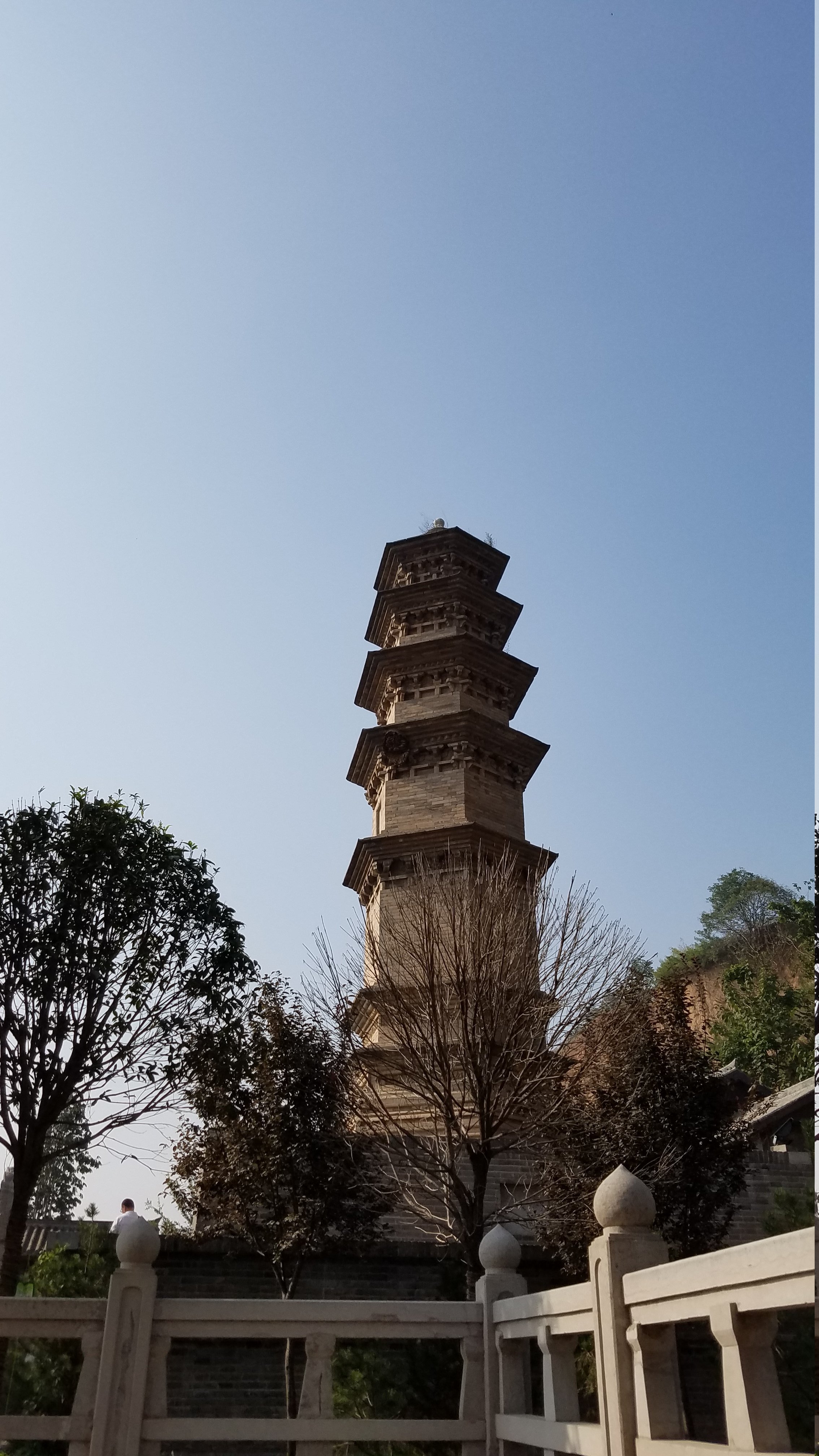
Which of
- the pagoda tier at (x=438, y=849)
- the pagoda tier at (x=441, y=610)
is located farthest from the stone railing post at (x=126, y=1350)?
the pagoda tier at (x=441, y=610)

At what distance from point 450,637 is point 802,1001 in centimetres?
1646

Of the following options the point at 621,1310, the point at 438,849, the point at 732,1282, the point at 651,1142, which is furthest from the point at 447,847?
the point at 732,1282

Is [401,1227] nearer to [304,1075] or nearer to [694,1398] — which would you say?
[304,1075]

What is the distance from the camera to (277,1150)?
1275 centimetres

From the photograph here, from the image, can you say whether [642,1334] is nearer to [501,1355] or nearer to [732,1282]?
[732,1282]

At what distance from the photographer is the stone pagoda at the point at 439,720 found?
1859 cm

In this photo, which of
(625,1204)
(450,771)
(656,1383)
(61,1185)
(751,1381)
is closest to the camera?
(751,1381)

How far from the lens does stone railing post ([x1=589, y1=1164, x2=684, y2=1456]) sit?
4.74m

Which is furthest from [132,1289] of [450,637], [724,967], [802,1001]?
[724,967]

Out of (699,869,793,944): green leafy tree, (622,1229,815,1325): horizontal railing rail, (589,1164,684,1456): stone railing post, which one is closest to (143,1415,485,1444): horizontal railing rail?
(589,1164,684,1456): stone railing post

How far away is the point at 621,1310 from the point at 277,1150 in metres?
8.53

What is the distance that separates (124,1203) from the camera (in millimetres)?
12859

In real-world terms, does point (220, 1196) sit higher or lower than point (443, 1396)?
higher

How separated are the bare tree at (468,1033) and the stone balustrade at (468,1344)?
5.28 metres
